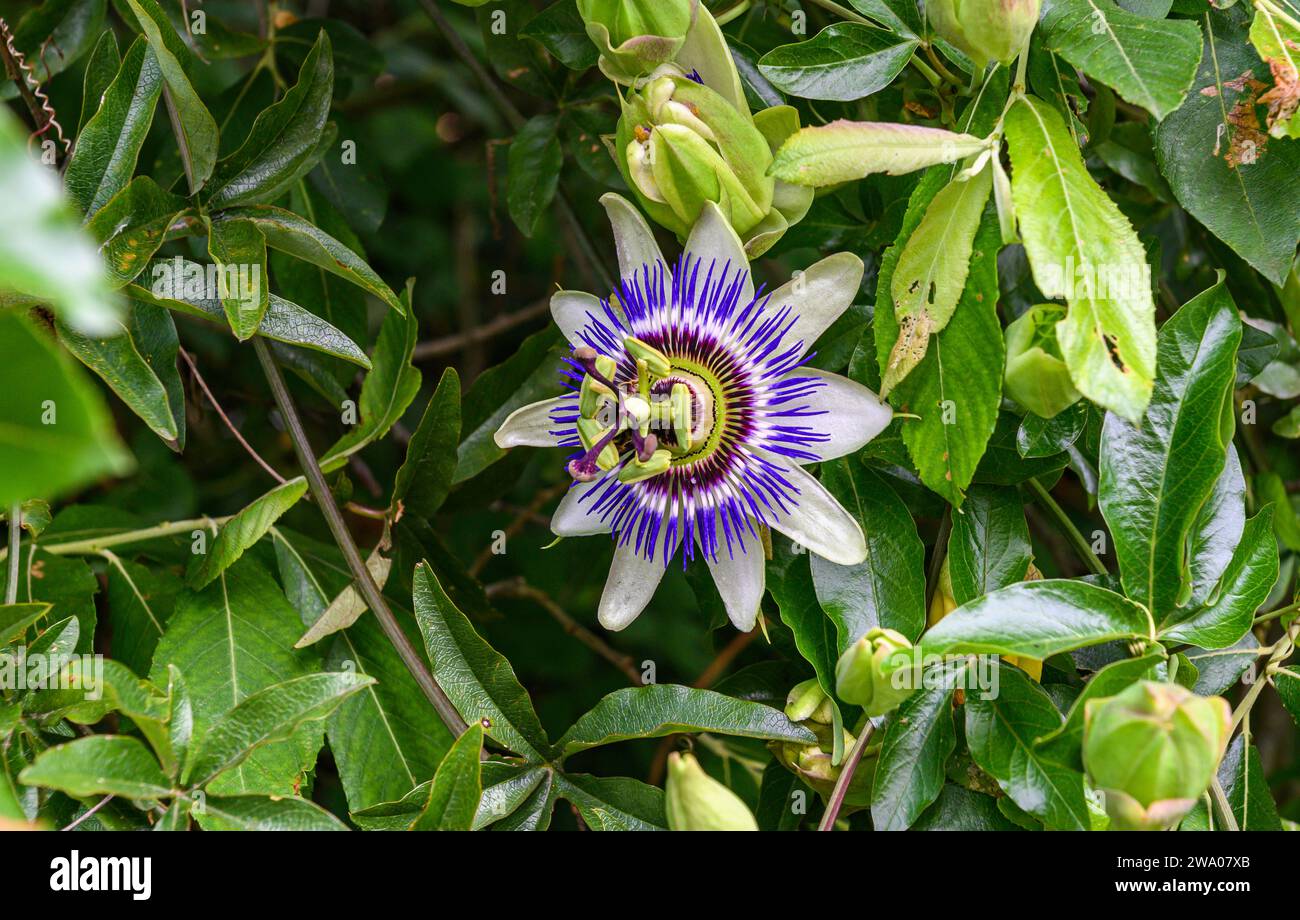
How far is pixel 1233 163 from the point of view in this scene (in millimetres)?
1104

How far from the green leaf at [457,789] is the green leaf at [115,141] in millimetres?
649

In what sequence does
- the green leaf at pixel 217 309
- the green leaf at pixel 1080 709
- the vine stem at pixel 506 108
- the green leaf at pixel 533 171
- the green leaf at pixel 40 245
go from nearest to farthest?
1. the green leaf at pixel 40 245
2. the green leaf at pixel 1080 709
3. the green leaf at pixel 217 309
4. the green leaf at pixel 533 171
5. the vine stem at pixel 506 108

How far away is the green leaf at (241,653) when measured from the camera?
1.15 meters

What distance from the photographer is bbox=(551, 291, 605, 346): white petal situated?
1199mm

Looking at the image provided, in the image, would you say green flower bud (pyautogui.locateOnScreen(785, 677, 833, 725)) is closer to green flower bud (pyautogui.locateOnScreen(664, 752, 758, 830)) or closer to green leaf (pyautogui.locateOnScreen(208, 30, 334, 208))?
green flower bud (pyautogui.locateOnScreen(664, 752, 758, 830))

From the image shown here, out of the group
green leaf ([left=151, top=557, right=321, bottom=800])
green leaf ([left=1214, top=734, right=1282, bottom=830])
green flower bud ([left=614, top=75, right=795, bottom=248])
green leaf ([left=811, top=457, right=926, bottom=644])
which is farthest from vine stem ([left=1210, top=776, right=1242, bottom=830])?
green leaf ([left=151, top=557, right=321, bottom=800])

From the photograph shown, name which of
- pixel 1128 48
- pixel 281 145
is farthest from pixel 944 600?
pixel 281 145

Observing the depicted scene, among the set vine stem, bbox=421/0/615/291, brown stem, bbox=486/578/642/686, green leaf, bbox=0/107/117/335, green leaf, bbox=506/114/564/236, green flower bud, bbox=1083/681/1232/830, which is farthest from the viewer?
brown stem, bbox=486/578/642/686

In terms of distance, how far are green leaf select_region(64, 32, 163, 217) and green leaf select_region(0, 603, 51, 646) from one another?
39 centimetres

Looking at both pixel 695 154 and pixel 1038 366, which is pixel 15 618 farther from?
pixel 1038 366

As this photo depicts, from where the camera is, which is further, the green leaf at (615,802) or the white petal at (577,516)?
the white petal at (577,516)

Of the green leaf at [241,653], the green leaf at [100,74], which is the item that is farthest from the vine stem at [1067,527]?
the green leaf at [100,74]

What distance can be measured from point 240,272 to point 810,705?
2.22ft

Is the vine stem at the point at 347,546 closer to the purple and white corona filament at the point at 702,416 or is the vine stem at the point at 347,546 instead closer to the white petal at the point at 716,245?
the purple and white corona filament at the point at 702,416
